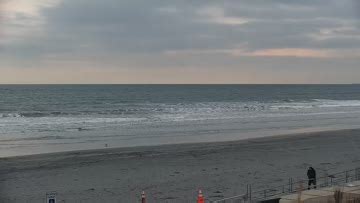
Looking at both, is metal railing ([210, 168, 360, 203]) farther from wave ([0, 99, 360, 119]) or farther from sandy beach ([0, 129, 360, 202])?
wave ([0, 99, 360, 119])

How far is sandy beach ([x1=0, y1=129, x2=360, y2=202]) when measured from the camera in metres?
20.1

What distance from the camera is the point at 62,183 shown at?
2205 cm

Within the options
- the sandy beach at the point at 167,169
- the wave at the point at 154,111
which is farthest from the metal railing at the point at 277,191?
the wave at the point at 154,111

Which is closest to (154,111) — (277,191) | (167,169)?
(167,169)

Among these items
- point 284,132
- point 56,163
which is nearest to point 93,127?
point 284,132

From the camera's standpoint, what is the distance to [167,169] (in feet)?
82.9

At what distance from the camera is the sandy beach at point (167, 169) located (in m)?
20.1

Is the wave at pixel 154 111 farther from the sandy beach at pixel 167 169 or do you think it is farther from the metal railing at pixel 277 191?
the metal railing at pixel 277 191

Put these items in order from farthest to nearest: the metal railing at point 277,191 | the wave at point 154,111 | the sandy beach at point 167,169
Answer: the wave at point 154,111 → the sandy beach at point 167,169 → the metal railing at point 277,191

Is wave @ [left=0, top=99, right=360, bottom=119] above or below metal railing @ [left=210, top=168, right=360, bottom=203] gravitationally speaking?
above

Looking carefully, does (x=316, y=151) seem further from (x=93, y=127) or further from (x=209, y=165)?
(x=93, y=127)

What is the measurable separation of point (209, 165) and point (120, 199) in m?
8.34

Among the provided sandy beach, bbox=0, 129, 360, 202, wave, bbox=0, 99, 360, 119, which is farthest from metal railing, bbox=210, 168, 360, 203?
wave, bbox=0, 99, 360, 119

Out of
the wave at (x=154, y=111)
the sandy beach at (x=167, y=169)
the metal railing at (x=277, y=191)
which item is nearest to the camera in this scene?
the metal railing at (x=277, y=191)
